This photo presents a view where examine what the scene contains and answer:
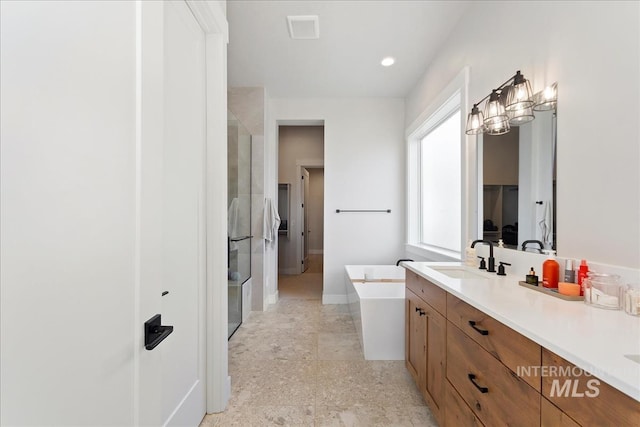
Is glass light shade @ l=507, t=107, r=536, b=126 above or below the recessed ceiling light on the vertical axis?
below

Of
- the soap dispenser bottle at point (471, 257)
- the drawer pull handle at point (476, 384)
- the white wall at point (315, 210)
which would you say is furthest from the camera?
the white wall at point (315, 210)

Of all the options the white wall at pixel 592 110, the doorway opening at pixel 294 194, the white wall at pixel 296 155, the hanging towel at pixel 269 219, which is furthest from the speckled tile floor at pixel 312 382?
the white wall at pixel 296 155

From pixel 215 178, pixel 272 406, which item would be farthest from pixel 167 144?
pixel 272 406

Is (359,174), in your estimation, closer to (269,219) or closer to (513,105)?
(269,219)

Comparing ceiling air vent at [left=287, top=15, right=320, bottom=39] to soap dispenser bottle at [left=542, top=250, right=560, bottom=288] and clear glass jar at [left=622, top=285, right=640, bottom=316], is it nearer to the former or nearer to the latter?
soap dispenser bottle at [left=542, top=250, right=560, bottom=288]

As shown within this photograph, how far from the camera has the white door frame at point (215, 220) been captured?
5.68 feet

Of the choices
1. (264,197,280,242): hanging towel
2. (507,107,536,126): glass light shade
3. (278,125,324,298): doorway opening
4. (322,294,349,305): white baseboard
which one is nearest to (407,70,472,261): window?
(507,107,536,126): glass light shade

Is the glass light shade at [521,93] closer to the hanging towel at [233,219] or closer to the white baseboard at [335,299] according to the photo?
the hanging towel at [233,219]

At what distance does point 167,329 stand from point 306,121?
375 centimetres

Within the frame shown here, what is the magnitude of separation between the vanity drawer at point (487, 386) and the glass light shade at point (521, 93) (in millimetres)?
1211

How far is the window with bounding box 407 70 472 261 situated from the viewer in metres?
2.52

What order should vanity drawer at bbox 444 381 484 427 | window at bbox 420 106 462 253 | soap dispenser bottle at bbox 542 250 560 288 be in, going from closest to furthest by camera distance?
vanity drawer at bbox 444 381 484 427, soap dispenser bottle at bbox 542 250 560 288, window at bbox 420 106 462 253

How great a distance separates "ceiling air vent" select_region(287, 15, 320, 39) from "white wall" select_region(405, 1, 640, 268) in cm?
143

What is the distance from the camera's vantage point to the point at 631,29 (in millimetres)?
1075
